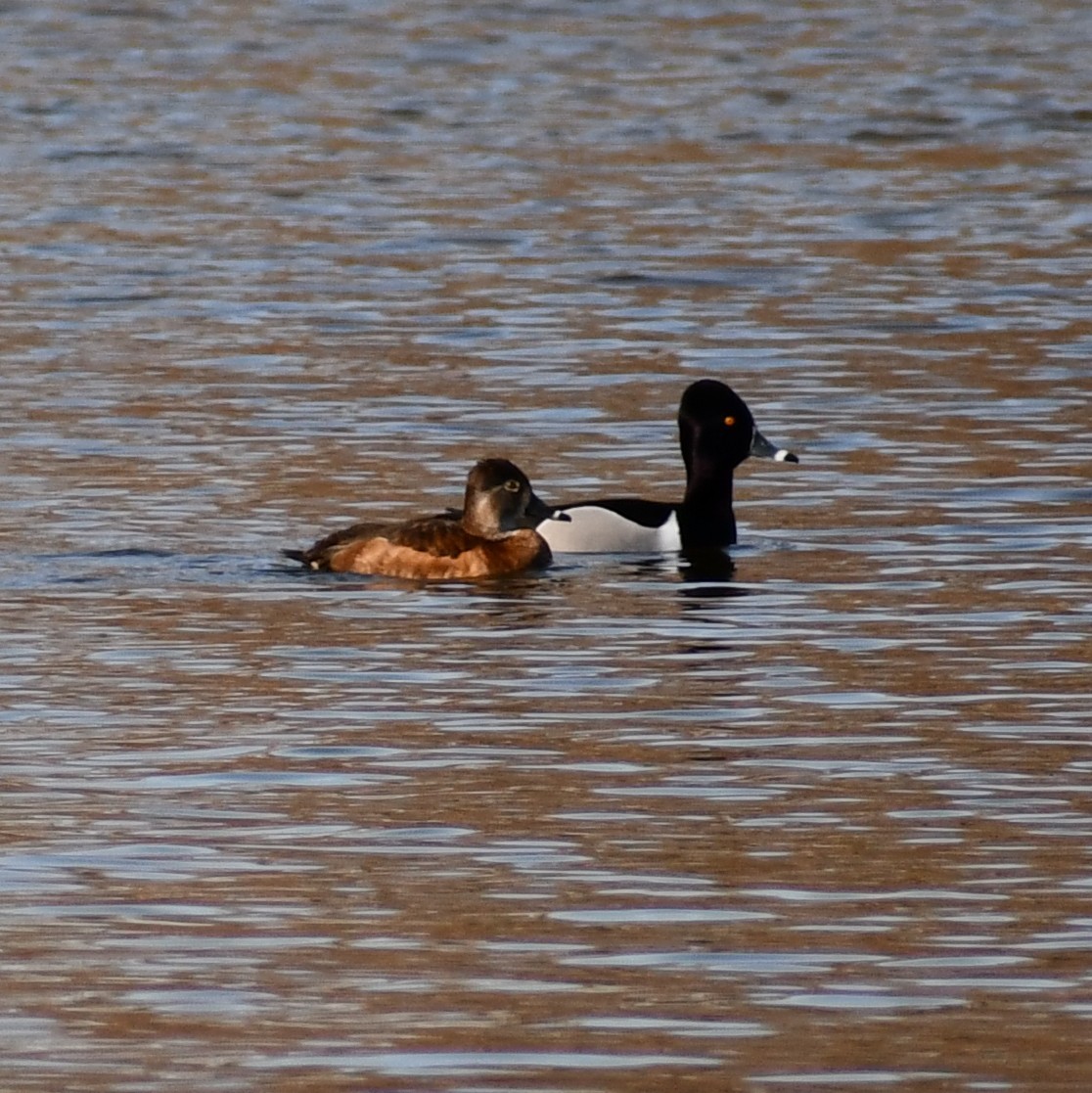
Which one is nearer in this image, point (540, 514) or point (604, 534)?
point (540, 514)

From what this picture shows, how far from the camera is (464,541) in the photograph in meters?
14.5

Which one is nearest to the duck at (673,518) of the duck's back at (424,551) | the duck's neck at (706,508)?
the duck's neck at (706,508)

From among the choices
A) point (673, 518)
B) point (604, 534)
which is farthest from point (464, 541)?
point (673, 518)

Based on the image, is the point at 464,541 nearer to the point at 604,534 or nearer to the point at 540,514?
the point at 540,514

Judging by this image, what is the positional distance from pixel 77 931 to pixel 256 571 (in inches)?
242

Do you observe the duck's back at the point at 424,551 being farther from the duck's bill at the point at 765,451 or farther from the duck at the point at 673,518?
the duck's bill at the point at 765,451

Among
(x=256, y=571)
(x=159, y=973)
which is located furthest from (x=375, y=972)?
(x=256, y=571)

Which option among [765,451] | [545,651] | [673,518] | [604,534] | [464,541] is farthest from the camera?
[765,451]

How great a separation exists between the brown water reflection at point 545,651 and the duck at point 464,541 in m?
0.13

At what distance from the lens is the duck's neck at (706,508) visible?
1513 centimetres

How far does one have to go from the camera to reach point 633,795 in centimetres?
969

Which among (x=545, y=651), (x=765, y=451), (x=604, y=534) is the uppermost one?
(x=545, y=651)

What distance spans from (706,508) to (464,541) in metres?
1.32

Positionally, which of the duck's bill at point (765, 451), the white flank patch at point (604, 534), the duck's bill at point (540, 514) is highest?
the duck's bill at point (540, 514)
